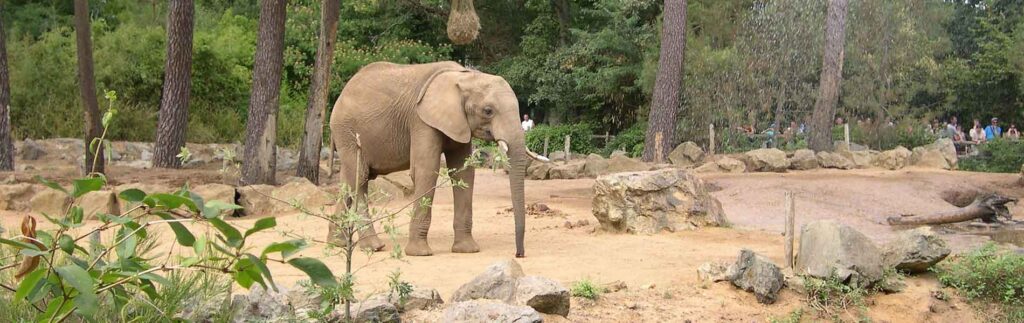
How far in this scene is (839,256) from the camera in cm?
812

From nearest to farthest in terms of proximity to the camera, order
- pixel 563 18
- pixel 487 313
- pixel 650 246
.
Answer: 1. pixel 487 313
2. pixel 650 246
3. pixel 563 18

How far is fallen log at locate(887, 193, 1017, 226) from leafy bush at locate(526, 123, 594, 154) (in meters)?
17.5

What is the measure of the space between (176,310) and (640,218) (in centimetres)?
649

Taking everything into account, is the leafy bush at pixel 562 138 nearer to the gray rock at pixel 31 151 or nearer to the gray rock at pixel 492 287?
the gray rock at pixel 31 151

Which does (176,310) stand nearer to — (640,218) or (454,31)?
(640,218)

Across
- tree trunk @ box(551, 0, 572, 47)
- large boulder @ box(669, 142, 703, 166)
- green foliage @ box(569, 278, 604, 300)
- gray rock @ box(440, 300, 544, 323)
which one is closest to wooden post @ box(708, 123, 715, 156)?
large boulder @ box(669, 142, 703, 166)

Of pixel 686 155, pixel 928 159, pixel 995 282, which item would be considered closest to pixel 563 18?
pixel 686 155

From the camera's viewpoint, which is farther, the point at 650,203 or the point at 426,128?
the point at 650,203

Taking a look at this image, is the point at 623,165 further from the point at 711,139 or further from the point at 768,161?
the point at 711,139

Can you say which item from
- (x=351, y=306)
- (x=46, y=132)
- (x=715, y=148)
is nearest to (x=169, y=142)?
(x=46, y=132)

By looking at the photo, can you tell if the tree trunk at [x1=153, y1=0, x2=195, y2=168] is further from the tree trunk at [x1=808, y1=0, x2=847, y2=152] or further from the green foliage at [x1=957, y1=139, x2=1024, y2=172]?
the green foliage at [x1=957, y1=139, x2=1024, y2=172]

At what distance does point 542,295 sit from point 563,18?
28811mm

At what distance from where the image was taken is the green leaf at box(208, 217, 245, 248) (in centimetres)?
228

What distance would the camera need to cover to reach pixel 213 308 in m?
5.55
